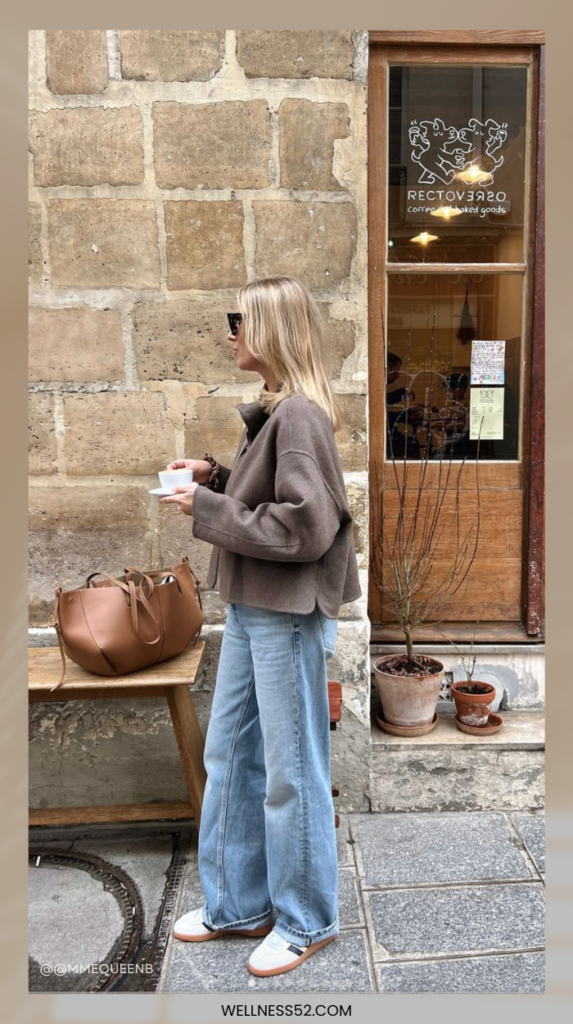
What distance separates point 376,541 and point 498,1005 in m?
1.81

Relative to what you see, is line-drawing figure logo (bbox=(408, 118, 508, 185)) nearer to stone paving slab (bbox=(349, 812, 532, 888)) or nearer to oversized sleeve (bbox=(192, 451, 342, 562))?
oversized sleeve (bbox=(192, 451, 342, 562))

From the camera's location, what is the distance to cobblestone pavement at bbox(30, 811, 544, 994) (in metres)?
2.29

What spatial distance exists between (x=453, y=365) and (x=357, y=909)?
2.13 m

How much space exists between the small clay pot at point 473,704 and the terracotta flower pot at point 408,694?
10 centimetres

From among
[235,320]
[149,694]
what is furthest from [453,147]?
[149,694]

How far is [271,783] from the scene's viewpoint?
227 centimetres

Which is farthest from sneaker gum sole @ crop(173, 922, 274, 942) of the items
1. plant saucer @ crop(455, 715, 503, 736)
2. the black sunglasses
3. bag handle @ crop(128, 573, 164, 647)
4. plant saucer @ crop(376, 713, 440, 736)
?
the black sunglasses

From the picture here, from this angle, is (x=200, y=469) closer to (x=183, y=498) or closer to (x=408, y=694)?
(x=183, y=498)

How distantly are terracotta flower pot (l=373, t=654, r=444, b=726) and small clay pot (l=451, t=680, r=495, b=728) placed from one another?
0.10m

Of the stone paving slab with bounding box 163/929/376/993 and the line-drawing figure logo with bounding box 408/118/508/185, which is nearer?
the stone paving slab with bounding box 163/929/376/993

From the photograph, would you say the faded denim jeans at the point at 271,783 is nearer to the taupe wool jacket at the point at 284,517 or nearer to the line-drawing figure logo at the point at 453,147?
the taupe wool jacket at the point at 284,517
